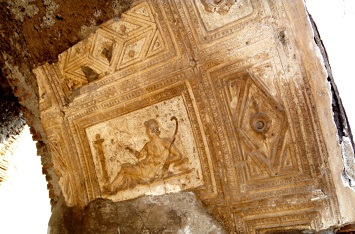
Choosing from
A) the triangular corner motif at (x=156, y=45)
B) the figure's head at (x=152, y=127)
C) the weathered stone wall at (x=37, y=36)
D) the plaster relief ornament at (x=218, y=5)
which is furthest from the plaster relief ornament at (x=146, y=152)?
the plaster relief ornament at (x=218, y=5)

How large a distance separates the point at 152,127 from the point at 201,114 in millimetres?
494

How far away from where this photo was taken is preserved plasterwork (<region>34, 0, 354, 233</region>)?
2926 millimetres

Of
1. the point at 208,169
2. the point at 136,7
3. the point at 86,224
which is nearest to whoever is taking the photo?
the point at 136,7

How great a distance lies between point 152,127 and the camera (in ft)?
11.6

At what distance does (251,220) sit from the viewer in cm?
328

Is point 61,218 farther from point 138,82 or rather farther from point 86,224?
point 138,82

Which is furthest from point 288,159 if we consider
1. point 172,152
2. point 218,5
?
point 218,5

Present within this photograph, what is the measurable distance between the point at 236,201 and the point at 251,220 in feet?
0.66

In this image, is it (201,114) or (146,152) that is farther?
(146,152)

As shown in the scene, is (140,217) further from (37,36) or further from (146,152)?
(37,36)

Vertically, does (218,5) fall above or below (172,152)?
above

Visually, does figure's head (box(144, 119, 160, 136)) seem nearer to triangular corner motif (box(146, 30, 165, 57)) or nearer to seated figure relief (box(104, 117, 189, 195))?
seated figure relief (box(104, 117, 189, 195))

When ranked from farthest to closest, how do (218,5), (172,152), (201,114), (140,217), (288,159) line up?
(140,217), (172,152), (201,114), (288,159), (218,5)

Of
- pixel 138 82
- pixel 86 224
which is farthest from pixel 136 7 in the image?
pixel 86 224
